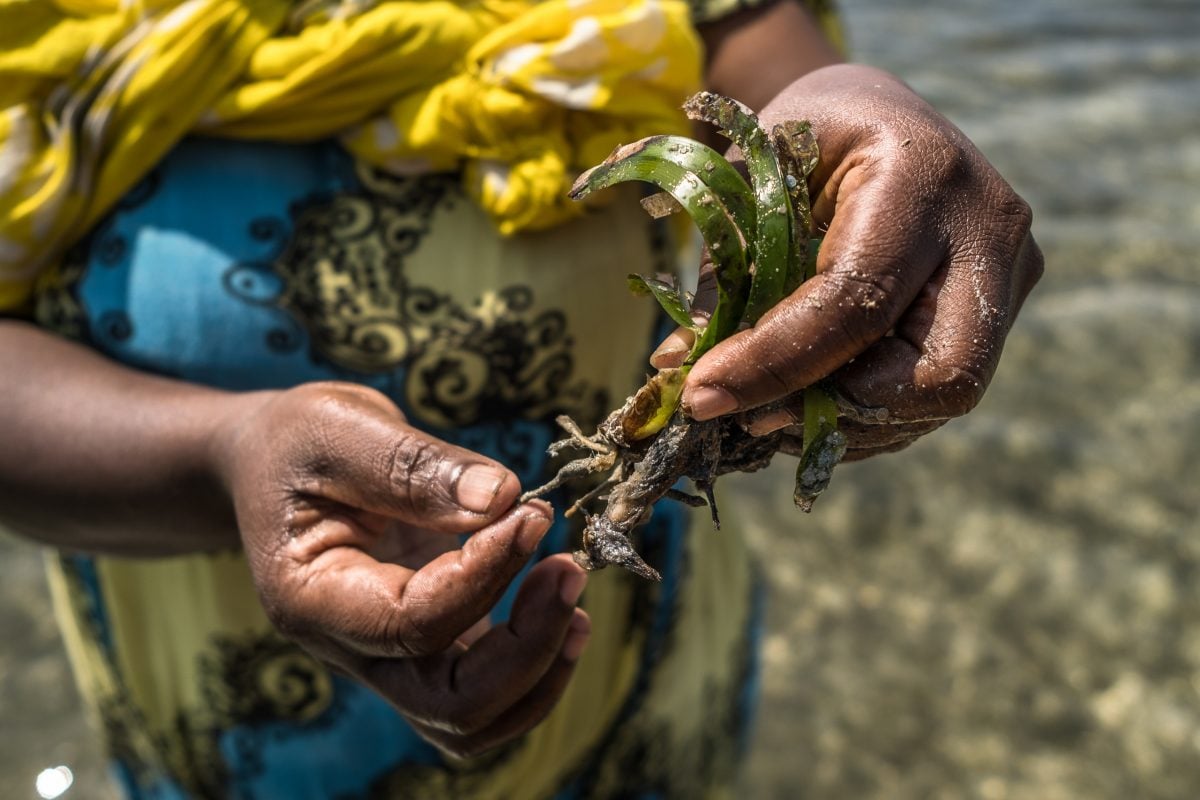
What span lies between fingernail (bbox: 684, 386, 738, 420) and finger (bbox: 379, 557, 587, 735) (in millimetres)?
271

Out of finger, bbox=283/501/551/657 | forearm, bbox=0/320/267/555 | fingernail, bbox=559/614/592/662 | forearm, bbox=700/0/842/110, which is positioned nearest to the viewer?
finger, bbox=283/501/551/657

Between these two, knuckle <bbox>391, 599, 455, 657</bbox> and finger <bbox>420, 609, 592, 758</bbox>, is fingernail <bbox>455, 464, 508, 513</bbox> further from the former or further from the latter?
finger <bbox>420, 609, 592, 758</bbox>

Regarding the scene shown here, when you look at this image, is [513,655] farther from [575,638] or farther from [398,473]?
[398,473]

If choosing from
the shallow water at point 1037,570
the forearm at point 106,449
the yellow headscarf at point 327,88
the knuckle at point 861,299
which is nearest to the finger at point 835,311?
the knuckle at point 861,299

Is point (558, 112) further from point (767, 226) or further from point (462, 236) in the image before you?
point (767, 226)

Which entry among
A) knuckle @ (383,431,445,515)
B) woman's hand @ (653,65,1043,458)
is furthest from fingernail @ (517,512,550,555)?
woman's hand @ (653,65,1043,458)

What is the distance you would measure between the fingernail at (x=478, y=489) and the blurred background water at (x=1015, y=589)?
2128 mm

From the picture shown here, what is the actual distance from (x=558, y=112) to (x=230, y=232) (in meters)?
0.49

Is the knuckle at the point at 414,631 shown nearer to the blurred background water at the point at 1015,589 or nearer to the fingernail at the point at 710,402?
the fingernail at the point at 710,402

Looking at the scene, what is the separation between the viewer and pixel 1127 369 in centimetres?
394

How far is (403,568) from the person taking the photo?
1.23 metres

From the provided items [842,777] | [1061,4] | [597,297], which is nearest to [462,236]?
[597,297]

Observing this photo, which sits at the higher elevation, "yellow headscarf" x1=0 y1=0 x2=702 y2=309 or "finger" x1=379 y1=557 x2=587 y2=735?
"yellow headscarf" x1=0 y1=0 x2=702 y2=309

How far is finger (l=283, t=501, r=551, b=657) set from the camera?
1.14 metres
